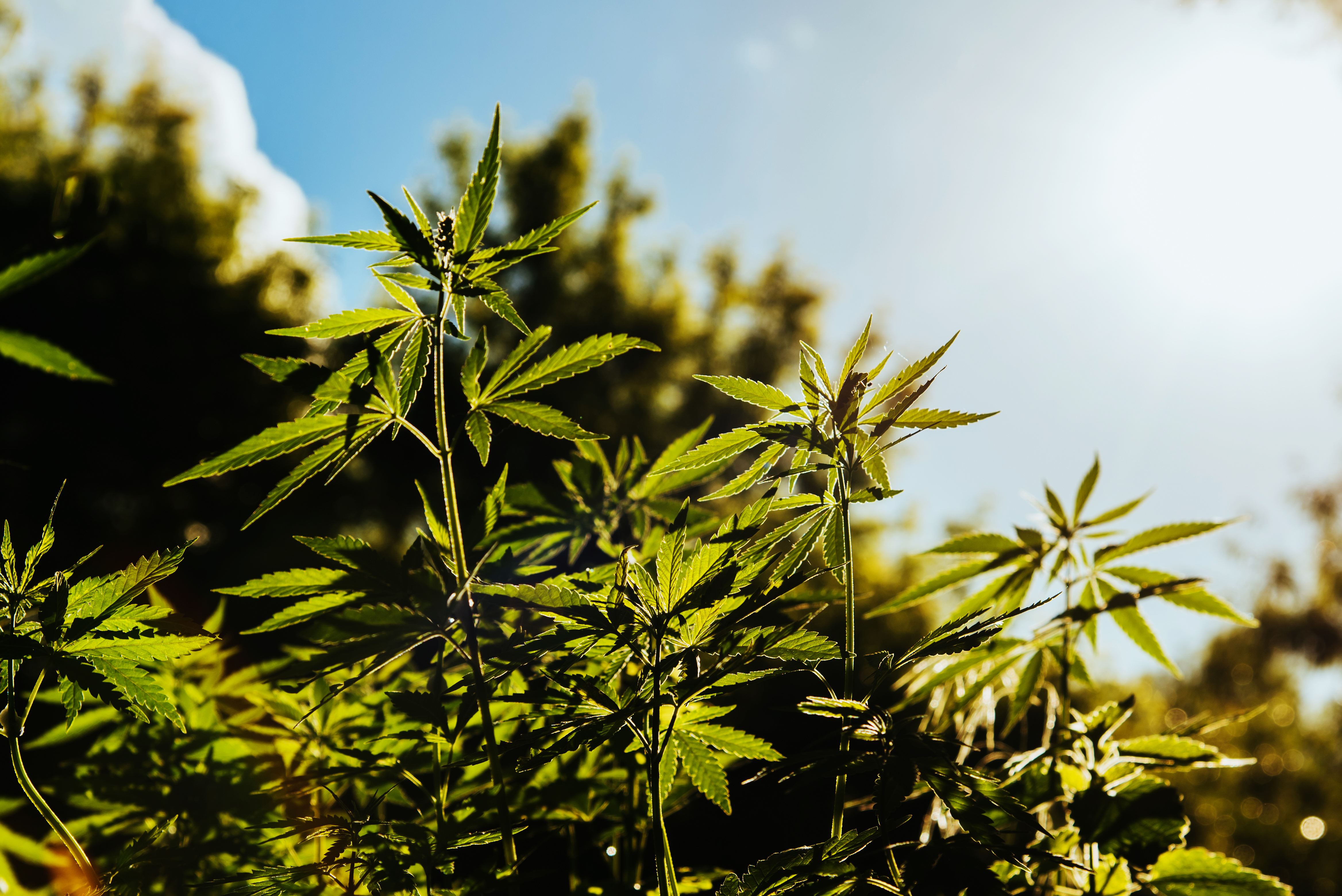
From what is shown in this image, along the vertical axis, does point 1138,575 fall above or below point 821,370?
below

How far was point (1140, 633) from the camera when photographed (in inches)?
30.7

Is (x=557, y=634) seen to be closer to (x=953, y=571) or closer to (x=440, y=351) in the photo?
(x=440, y=351)

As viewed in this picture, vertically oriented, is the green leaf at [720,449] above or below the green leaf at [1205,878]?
above

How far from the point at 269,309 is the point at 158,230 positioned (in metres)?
2.01

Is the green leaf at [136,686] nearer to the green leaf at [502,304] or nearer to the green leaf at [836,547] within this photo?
the green leaf at [502,304]

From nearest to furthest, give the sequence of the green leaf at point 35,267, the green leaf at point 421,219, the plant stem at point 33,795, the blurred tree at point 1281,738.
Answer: the green leaf at point 35,267 < the plant stem at point 33,795 < the green leaf at point 421,219 < the blurred tree at point 1281,738

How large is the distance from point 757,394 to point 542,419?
0.63 ft

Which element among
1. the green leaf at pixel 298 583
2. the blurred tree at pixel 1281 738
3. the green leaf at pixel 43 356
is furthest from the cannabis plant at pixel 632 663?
the blurred tree at pixel 1281 738

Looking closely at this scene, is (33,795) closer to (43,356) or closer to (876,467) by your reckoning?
(43,356)

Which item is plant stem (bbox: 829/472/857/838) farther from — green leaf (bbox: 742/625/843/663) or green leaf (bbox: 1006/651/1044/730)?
green leaf (bbox: 1006/651/1044/730)

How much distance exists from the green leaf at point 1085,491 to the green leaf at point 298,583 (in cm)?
80

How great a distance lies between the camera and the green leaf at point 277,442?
50 cm

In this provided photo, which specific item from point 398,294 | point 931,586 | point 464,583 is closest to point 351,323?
point 398,294

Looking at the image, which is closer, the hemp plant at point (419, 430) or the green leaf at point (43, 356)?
the green leaf at point (43, 356)
